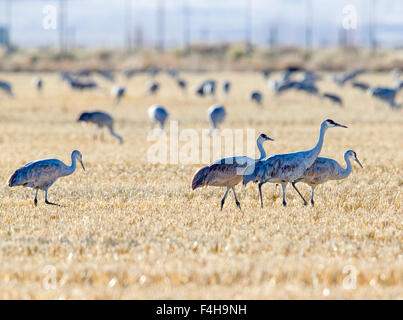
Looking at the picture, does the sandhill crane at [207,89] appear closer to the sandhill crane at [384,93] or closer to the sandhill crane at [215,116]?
the sandhill crane at [384,93]

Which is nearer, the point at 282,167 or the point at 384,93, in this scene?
the point at 282,167

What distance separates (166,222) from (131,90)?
103 feet

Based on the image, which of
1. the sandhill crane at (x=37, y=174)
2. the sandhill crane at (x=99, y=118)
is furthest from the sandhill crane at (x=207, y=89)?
the sandhill crane at (x=37, y=174)

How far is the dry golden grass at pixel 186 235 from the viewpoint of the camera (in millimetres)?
5918

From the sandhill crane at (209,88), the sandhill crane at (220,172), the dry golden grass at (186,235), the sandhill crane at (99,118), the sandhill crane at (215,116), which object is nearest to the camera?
the dry golden grass at (186,235)

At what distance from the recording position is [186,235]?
297 inches

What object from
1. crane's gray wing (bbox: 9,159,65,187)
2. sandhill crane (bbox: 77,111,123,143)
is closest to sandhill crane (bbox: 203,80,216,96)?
sandhill crane (bbox: 77,111,123,143)

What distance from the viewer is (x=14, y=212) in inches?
343

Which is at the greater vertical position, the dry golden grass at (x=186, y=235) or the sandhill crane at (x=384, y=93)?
the sandhill crane at (x=384, y=93)

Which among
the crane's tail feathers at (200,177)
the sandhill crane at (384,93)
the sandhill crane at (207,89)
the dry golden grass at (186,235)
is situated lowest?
the dry golden grass at (186,235)

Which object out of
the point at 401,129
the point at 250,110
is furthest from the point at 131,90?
the point at 401,129
